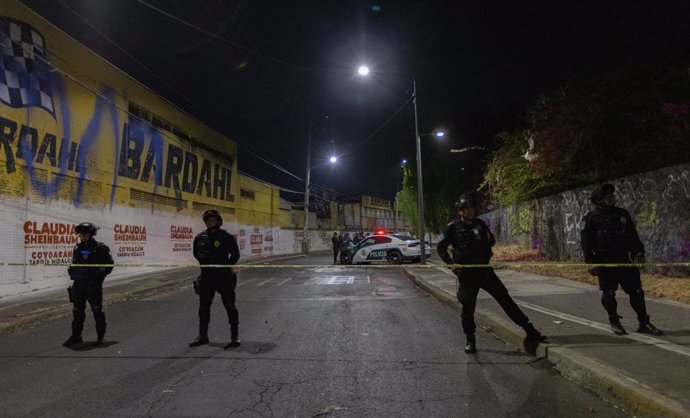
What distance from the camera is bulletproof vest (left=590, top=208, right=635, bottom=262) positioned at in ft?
19.7

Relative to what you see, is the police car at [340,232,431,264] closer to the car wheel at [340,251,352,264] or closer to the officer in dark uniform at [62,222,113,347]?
the car wheel at [340,251,352,264]

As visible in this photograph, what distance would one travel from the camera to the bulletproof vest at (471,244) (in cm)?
600

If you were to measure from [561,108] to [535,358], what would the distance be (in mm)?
10254

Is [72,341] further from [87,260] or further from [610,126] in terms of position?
[610,126]

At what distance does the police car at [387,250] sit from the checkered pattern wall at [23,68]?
43.3 ft

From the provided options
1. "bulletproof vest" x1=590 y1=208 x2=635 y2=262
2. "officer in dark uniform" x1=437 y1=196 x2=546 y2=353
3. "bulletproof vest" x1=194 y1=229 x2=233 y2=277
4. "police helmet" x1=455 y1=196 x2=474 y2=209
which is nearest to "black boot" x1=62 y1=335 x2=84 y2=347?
"bulletproof vest" x1=194 y1=229 x2=233 y2=277

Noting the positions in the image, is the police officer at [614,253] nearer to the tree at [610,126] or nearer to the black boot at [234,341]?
the black boot at [234,341]

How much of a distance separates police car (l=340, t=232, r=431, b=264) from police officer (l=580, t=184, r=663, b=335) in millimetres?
16656

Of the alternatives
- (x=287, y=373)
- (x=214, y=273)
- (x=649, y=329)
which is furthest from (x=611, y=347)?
(x=214, y=273)

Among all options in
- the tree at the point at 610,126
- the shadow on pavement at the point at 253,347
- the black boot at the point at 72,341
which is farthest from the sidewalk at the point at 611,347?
the black boot at the point at 72,341

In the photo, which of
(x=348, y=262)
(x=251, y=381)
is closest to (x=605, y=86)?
(x=251, y=381)

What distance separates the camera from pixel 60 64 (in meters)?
15.3

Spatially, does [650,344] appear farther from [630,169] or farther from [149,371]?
[630,169]

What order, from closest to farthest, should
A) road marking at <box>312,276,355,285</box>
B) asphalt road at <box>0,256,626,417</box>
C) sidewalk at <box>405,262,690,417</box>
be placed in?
sidewalk at <box>405,262,690,417</box> < asphalt road at <box>0,256,626,417</box> < road marking at <box>312,276,355,285</box>
